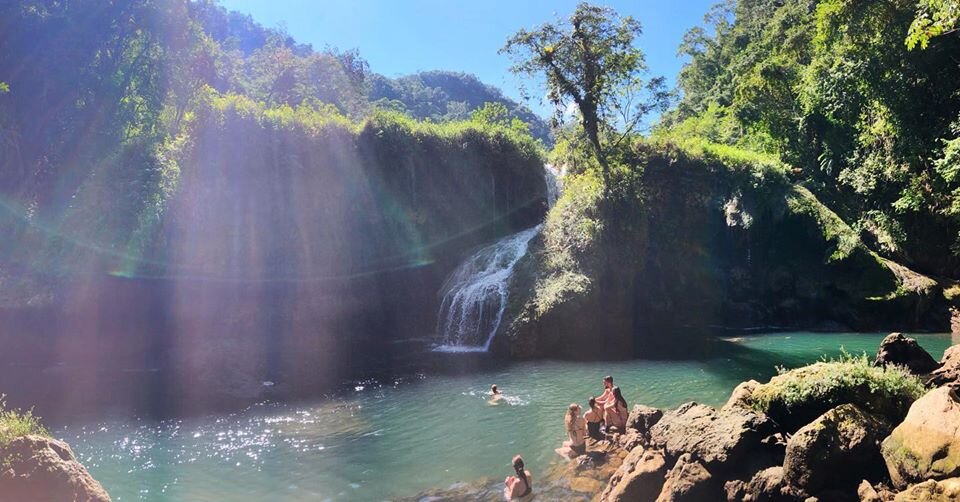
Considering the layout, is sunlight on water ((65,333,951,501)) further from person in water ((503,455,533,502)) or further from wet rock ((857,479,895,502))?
wet rock ((857,479,895,502))

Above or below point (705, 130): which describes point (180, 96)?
below

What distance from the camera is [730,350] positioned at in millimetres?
18938

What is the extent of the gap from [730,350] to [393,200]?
53.5 feet

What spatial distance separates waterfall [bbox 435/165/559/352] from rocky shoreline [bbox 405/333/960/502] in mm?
11865

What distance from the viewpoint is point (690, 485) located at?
7184mm

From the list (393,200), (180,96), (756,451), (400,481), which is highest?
(180,96)

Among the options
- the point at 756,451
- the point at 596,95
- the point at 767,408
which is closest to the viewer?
the point at 756,451

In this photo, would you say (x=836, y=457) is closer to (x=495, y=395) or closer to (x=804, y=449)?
(x=804, y=449)

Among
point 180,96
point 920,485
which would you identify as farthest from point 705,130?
point 920,485

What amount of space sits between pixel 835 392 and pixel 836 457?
4.12ft

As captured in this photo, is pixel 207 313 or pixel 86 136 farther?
pixel 207 313

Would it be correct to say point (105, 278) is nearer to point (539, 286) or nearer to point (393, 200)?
point (393, 200)

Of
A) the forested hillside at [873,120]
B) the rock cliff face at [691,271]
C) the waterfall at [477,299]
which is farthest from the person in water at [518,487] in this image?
the forested hillside at [873,120]

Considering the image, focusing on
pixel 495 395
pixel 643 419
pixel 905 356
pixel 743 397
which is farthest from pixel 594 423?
pixel 905 356
